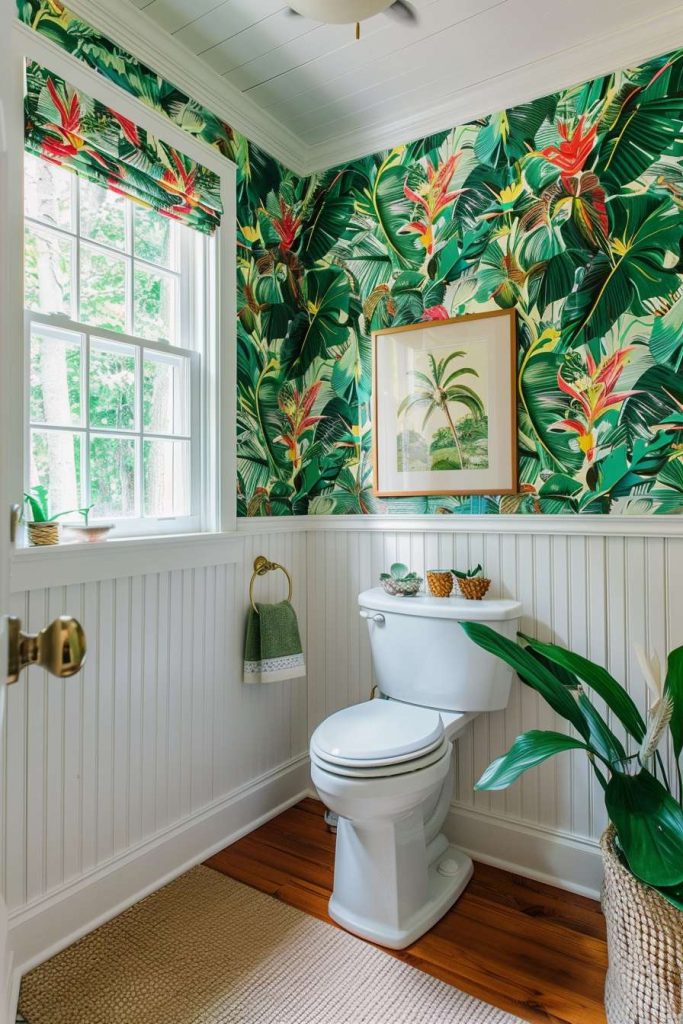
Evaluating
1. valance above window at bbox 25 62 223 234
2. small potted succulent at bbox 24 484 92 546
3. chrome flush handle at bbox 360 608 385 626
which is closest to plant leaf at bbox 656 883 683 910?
chrome flush handle at bbox 360 608 385 626

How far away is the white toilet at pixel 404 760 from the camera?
5.12 feet

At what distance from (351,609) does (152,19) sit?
193 centimetres

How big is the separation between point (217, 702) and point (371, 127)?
2074mm

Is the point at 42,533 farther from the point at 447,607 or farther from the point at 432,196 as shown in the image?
the point at 432,196

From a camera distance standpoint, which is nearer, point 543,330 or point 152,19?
point 152,19

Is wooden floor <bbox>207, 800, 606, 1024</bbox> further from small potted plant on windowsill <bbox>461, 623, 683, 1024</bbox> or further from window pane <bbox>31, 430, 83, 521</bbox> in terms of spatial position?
window pane <bbox>31, 430, 83, 521</bbox>

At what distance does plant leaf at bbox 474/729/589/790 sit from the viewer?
128 centimetres

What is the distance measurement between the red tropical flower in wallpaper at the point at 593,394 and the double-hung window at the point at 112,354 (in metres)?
1.19

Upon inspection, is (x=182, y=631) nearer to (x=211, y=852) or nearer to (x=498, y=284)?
(x=211, y=852)

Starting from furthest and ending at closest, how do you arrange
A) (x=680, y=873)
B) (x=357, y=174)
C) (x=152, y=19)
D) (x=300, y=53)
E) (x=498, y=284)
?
(x=357, y=174), (x=498, y=284), (x=300, y=53), (x=152, y=19), (x=680, y=873)

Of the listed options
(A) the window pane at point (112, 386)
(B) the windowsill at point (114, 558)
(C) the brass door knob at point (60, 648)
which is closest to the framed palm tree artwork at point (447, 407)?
(B) the windowsill at point (114, 558)

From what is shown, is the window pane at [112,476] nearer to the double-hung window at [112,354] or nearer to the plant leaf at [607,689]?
the double-hung window at [112,354]

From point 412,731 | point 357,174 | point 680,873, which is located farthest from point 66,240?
point 680,873

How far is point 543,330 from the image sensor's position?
6.27 ft
